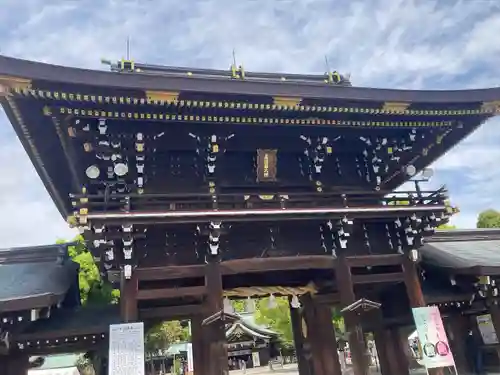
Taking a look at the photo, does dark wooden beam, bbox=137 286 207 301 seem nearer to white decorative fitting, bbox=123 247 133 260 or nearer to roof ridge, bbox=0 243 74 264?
white decorative fitting, bbox=123 247 133 260

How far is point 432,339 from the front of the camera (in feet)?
32.8

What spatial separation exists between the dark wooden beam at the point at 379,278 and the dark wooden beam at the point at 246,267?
76cm

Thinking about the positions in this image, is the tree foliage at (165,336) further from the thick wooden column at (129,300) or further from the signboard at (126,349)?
the signboard at (126,349)

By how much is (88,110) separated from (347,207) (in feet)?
20.6

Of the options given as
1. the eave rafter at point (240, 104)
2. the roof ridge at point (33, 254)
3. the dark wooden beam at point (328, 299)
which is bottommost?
the dark wooden beam at point (328, 299)

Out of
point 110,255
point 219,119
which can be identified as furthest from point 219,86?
point 110,255

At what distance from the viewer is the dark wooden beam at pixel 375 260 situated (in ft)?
34.5

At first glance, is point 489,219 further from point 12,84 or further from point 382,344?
point 12,84

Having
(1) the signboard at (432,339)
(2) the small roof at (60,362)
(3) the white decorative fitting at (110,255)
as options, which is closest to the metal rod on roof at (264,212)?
(3) the white decorative fitting at (110,255)

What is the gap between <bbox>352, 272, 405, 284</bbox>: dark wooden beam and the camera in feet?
34.3

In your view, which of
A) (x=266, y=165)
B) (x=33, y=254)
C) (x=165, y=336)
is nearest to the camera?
(x=266, y=165)

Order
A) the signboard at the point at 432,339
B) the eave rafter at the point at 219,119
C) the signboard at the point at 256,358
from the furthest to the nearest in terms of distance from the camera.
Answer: the signboard at the point at 256,358
the signboard at the point at 432,339
the eave rafter at the point at 219,119

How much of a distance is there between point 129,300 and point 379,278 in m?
6.10

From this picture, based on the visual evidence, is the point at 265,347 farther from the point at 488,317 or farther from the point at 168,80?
the point at 168,80
